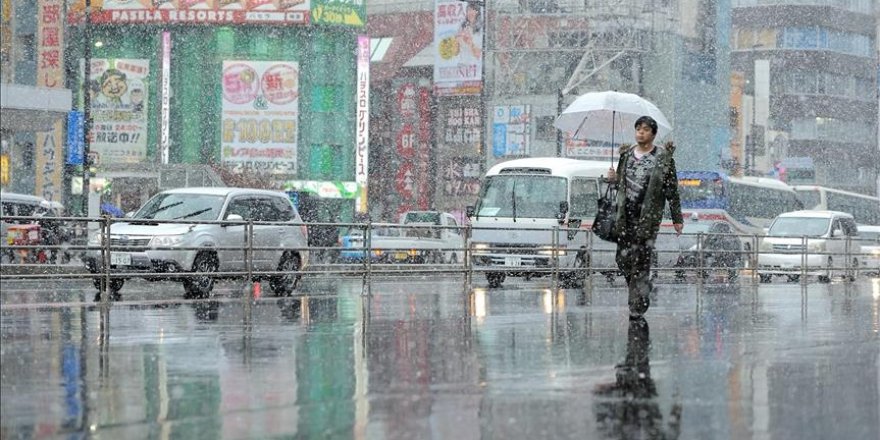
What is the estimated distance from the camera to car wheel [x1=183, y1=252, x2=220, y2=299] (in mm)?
20422

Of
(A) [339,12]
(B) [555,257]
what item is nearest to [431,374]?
(B) [555,257]

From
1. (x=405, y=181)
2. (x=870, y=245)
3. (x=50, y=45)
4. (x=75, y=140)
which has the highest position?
(x=50, y=45)

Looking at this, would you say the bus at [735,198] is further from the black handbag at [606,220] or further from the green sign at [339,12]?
the black handbag at [606,220]

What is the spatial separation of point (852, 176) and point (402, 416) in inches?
4202

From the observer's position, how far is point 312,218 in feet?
188

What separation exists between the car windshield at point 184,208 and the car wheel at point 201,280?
1142 mm

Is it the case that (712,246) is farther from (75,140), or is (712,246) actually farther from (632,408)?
(632,408)

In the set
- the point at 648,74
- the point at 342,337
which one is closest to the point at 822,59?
the point at 648,74

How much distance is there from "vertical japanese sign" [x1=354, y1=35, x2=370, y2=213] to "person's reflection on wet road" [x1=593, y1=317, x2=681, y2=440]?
193 feet

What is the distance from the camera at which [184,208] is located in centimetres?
2305

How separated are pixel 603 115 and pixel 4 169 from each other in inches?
1148

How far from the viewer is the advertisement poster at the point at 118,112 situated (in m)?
66.2

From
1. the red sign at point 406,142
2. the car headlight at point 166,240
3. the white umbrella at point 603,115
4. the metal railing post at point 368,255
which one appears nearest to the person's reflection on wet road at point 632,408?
the metal railing post at point 368,255

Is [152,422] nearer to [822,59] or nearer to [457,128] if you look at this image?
[457,128]
